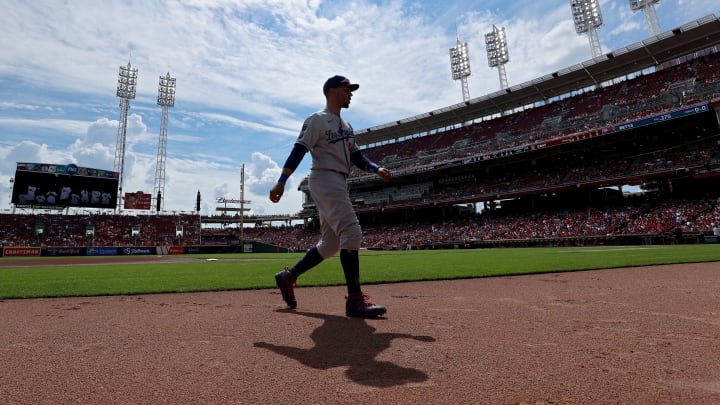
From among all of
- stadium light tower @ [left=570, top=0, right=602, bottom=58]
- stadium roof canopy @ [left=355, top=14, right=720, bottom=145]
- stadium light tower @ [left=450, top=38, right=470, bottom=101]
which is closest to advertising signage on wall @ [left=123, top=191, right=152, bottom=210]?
stadium roof canopy @ [left=355, top=14, right=720, bottom=145]

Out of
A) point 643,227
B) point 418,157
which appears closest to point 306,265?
point 643,227

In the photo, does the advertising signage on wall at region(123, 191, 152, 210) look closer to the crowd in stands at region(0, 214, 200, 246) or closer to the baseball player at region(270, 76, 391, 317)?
the crowd in stands at region(0, 214, 200, 246)

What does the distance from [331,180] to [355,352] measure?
1.85 meters

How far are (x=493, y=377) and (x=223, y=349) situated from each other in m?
1.50

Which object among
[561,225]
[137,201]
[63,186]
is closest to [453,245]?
[561,225]

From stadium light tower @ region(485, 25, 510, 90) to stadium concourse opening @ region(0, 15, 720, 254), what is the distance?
7.05 metres

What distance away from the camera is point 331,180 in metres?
3.56

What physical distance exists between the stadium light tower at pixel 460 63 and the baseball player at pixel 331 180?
4843cm

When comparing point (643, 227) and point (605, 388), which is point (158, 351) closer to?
point (605, 388)

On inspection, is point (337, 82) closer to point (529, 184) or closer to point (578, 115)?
point (529, 184)

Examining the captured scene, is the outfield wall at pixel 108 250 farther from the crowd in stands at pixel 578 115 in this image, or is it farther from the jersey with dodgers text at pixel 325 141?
the jersey with dodgers text at pixel 325 141

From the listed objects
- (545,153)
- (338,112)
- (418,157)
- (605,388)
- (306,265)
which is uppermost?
(418,157)

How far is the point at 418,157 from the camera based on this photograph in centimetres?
4509

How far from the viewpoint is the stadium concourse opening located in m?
25.1
